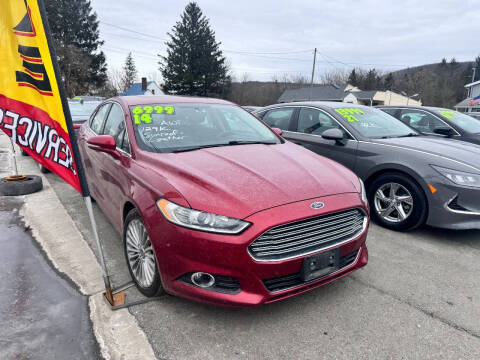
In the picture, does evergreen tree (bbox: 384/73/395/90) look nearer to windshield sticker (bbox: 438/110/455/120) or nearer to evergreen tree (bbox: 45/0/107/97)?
evergreen tree (bbox: 45/0/107/97)

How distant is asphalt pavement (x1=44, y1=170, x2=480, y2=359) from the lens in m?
2.02

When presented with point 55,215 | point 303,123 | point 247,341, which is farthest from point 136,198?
point 303,123

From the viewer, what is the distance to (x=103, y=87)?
46.0 m

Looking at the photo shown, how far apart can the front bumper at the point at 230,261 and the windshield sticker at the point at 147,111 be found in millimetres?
1278

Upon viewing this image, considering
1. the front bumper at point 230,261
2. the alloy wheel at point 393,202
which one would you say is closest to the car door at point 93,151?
the front bumper at point 230,261

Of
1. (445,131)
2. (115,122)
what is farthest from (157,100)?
(445,131)

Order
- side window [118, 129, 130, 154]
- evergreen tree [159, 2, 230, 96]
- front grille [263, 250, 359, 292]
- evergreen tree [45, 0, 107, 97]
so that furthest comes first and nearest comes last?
evergreen tree [159, 2, 230, 96], evergreen tree [45, 0, 107, 97], side window [118, 129, 130, 154], front grille [263, 250, 359, 292]

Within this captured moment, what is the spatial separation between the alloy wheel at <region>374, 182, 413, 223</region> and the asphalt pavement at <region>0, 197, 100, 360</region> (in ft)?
11.0

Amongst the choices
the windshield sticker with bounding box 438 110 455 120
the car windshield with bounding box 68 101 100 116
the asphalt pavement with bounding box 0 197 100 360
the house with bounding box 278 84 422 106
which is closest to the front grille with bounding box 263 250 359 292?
the asphalt pavement with bounding box 0 197 100 360

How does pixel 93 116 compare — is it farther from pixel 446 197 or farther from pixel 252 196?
pixel 446 197

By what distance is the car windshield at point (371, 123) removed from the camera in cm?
448

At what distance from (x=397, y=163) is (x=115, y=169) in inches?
122

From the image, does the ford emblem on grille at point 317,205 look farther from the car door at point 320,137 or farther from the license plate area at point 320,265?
the car door at point 320,137

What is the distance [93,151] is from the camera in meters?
3.71
